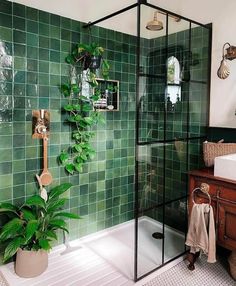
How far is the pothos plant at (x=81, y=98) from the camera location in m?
2.42

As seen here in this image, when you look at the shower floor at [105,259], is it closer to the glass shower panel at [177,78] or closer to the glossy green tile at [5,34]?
the glass shower panel at [177,78]

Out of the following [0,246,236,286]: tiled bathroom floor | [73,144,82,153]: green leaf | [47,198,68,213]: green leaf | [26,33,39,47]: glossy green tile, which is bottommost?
[0,246,236,286]: tiled bathroom floor

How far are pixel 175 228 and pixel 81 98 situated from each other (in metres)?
1.58

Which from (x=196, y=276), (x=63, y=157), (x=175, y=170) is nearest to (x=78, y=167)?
(x=63, y=157)

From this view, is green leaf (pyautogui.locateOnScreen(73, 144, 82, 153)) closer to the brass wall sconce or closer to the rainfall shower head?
the rainfall shower head

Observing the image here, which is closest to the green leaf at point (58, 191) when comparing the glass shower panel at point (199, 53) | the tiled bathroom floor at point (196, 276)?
the tiled bathroom floor at point (196, 276)

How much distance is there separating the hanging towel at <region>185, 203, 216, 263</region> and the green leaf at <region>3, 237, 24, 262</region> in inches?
51.5

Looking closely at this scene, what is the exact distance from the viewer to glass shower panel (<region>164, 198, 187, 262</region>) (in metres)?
2.47

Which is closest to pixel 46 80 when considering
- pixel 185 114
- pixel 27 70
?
pixel 27 70

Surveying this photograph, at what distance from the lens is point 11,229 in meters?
1.97

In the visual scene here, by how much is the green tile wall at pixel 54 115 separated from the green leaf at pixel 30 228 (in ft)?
1.17

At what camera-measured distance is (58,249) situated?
98.7 inches

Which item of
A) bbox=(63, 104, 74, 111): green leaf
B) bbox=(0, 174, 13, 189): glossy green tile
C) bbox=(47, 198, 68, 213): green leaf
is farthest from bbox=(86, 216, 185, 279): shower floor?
bbox=(63, 104, 74, 111): green leaf

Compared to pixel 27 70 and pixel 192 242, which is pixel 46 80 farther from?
pixel 192 242
